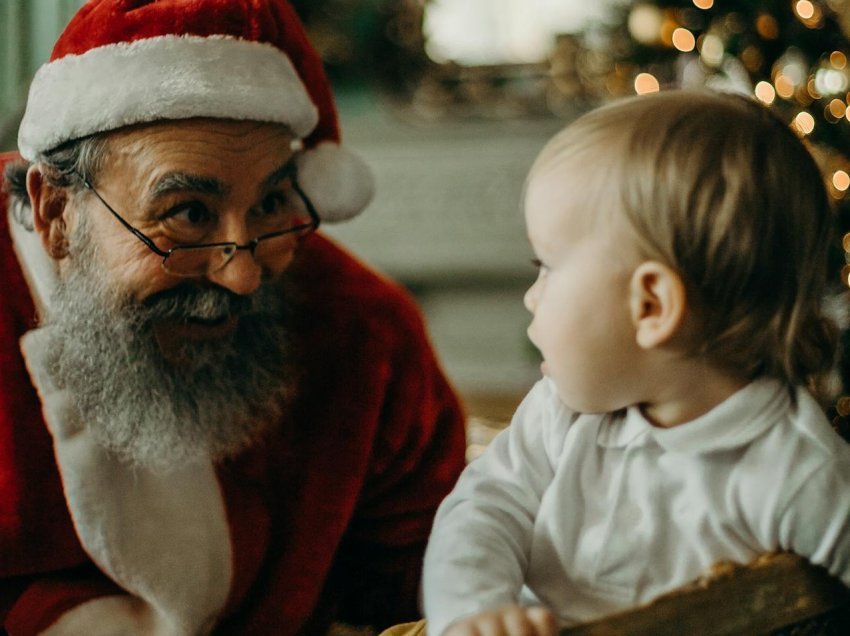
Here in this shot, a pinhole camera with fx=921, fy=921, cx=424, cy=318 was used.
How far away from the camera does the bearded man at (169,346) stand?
3.55ft

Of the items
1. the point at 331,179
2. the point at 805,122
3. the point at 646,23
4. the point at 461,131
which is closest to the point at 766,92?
the point at 805,122

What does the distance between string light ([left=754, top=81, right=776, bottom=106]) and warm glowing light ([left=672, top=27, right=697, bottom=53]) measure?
19 cm

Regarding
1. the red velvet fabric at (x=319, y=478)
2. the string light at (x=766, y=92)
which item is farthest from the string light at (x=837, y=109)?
the red velvet fabric at (x=319, y=478)

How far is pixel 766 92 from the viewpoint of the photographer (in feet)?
6.59

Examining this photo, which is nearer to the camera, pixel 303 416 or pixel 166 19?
pixel 166 19

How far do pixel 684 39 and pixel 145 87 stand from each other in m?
1.44

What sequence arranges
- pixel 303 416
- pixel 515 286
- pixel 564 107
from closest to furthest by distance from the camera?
1. pixel 303 416
2. pixel 564 107
3. pixel 515 286

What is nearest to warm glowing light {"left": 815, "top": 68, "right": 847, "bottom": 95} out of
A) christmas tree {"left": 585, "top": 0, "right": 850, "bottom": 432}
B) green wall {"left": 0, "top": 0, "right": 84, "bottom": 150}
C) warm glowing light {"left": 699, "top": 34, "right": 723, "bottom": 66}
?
christmas tree {"left": 585, "top": 0, "right": 850, "bottom": 432}

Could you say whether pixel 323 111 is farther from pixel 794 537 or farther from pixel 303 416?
pixel 794 537

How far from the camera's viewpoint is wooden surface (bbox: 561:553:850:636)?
72cm

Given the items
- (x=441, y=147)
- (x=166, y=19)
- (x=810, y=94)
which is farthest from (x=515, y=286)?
(x=166, y=19)

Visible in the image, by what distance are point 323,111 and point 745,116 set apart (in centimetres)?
66

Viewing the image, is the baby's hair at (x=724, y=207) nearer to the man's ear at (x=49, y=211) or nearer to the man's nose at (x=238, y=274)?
the man's nose at (x=238, y=274)

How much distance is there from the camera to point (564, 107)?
328 centimetres
